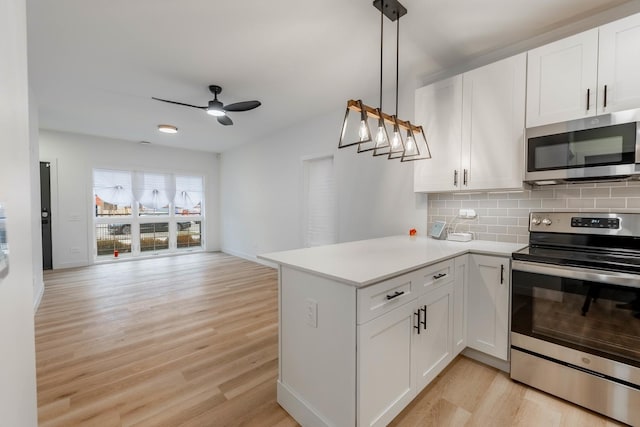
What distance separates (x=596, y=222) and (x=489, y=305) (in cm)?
91

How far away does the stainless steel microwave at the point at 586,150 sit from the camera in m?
1.71

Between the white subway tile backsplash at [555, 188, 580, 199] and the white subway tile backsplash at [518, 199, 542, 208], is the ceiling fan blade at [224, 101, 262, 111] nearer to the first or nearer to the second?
the white subway tile backsplash at [518, 199, 542, 208]

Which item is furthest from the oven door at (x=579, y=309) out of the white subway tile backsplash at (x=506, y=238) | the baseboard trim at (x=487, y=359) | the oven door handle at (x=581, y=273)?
the white subway tile backsplash at (x=506, y=238)

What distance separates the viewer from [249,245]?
243 inches

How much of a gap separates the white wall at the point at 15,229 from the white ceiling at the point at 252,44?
1282 mm

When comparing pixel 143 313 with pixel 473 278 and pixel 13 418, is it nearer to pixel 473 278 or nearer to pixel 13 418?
pixel 13 418

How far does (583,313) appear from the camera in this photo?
67.4 inches

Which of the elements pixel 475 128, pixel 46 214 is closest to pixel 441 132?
pixel 475 128

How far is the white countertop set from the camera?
1.41 meters

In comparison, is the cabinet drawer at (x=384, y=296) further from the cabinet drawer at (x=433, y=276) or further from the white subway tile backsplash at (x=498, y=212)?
the white subway tile backsplash at (x=498, y=212)

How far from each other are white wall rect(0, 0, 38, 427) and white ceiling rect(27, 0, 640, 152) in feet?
4.20

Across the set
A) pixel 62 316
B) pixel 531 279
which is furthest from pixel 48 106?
pixel 531 279

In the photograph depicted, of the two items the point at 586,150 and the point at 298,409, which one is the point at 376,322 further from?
the point at 586,150

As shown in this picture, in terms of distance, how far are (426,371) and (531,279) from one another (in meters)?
0.93
